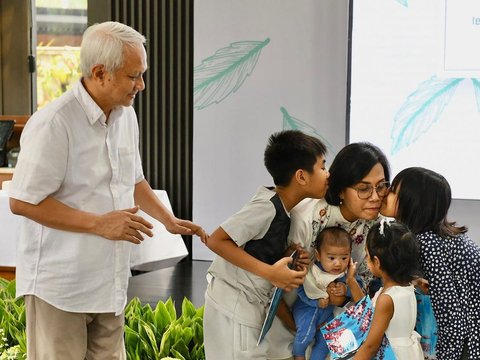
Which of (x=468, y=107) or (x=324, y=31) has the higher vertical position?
(x=324, y=31)

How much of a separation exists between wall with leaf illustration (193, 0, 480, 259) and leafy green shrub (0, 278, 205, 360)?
3134 mm

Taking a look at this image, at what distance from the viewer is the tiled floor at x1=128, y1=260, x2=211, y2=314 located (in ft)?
17.5

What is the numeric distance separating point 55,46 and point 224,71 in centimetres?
236

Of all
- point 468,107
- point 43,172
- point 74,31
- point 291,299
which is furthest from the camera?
point 74,31

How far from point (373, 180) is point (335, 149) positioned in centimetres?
387

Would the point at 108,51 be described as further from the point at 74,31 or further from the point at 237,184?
the point at 74,31

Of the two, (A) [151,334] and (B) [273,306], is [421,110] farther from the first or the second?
(B) [273,306]

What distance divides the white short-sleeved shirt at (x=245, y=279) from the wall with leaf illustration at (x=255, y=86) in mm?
3799

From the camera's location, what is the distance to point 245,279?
8.35 feet

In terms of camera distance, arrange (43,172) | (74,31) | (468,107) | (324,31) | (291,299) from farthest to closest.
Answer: (74,31)
(324,31)
(468,107)
(291,299)
(43,172)

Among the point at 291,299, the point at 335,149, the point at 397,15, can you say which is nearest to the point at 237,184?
the point at 335,149

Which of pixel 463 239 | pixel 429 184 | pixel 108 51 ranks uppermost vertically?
pixel 108 51

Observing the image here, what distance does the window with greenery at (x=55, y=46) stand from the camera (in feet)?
26.5

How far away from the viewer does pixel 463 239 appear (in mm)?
2479
